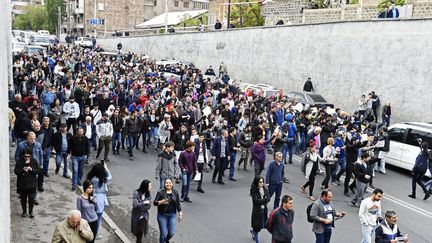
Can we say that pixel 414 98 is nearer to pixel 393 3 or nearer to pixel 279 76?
pixel 393 3

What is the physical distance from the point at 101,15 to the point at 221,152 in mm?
75524

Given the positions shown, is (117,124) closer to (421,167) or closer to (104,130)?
(104,130)

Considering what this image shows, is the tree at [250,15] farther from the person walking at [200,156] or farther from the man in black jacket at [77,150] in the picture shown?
the man in black jacket at [77,150]

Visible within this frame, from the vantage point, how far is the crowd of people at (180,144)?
8594mm

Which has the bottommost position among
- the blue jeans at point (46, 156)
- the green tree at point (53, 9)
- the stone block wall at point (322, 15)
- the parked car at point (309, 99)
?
the blue jeans at point (46, 156)

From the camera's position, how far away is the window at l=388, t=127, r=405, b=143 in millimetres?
16125

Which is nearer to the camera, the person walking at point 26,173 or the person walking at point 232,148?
the person walking at point 26,173

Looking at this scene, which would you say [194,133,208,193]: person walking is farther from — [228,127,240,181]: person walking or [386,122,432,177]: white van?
[386,122,432,177]: white van

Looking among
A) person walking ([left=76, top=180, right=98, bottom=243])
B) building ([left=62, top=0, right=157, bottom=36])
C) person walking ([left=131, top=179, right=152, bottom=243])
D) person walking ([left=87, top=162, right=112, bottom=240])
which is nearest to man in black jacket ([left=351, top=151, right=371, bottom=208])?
person walking ([left=131, top=179, right=152, bottom=243])

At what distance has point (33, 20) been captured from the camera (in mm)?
99375

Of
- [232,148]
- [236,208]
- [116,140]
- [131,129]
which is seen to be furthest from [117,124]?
[236,208]

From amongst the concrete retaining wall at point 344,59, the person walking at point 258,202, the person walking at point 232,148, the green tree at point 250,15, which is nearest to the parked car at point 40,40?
the green tree at point 250,15

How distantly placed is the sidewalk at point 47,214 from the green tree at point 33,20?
293 ft

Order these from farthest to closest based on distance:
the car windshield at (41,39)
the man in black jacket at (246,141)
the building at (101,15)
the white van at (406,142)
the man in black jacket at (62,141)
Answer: the building at (101,15) → the car windshield at (41,39) → the white van at (406,142) → the man in black jacket at (246,141) → the man in black jacket at (62,141)
